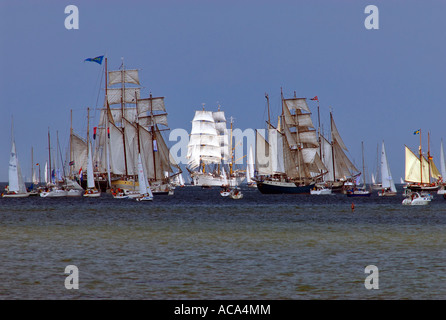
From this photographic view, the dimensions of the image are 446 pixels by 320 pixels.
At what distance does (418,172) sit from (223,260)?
13858 centimetres

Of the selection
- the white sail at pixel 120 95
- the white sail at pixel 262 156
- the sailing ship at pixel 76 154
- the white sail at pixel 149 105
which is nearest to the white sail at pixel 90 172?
the sailing ship at pixel 76 154

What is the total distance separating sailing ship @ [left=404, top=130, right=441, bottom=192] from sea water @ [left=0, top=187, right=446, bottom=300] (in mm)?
103152

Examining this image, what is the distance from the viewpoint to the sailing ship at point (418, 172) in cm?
16688

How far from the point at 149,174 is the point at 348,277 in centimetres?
11709

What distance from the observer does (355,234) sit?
55094 millimetres

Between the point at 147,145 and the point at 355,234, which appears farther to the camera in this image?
the point at 147,145

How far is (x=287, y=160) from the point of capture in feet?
520

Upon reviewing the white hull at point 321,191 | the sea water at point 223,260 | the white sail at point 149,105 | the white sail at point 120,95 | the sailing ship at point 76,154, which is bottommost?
the sea water at point 223,260

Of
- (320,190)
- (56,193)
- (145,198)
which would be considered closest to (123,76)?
(56,193)

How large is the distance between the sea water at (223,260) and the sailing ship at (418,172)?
10315 centimetres

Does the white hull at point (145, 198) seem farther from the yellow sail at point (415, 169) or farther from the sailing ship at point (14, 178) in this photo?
the yellow sail at point (415, 169)

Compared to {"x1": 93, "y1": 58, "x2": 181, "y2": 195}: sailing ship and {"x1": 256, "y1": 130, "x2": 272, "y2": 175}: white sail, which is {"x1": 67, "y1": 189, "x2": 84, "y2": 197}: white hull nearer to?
{"x1": 93, "y1": 58, "x2": 181, "y2": 195}: sailing ship
